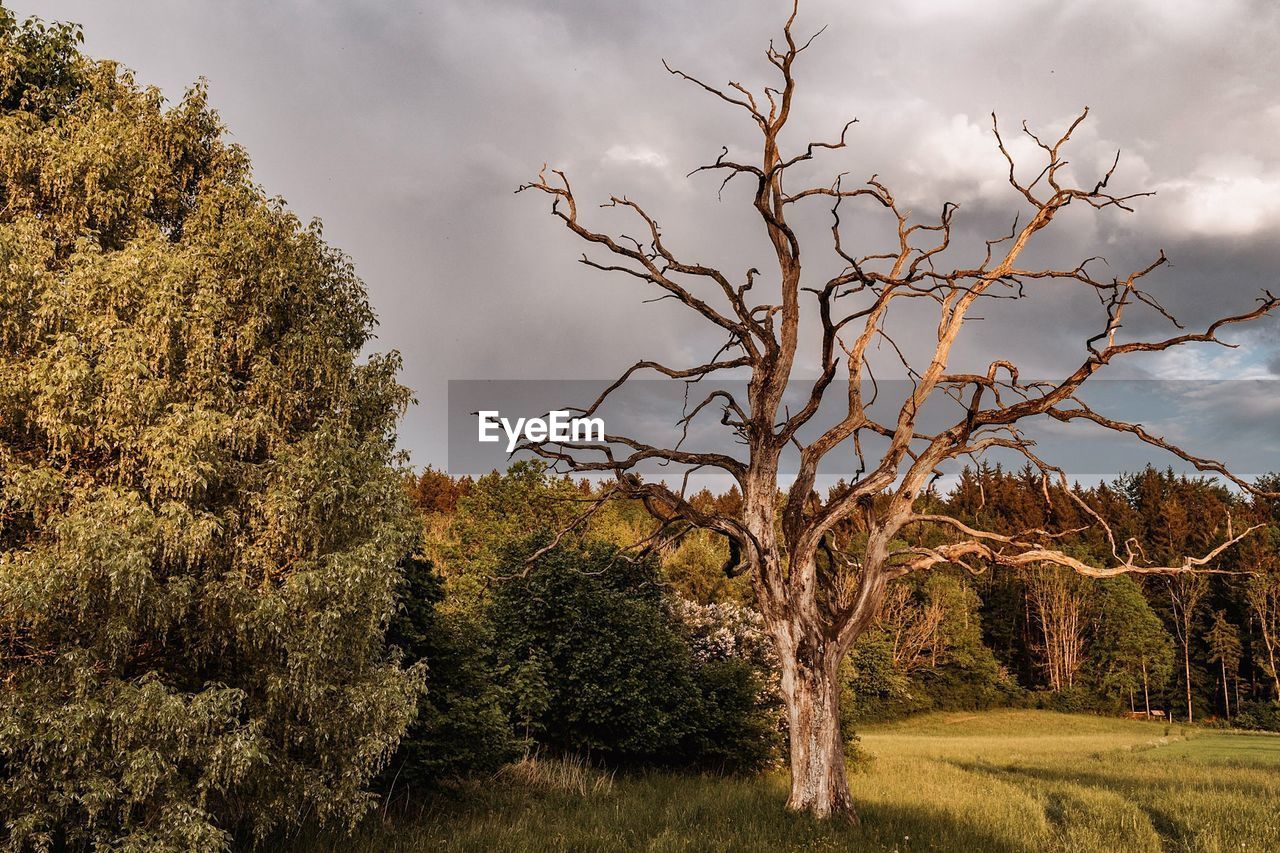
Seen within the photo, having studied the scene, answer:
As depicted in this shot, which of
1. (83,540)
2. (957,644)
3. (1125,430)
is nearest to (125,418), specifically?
(83,540)

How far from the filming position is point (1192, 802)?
1528 cm

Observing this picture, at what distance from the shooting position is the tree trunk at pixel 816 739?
12.2 metres

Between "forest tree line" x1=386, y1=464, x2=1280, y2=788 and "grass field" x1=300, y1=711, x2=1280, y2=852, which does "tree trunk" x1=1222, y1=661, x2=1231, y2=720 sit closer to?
"forest tree line" x1=386, y1=464, x2=1280, y2=788

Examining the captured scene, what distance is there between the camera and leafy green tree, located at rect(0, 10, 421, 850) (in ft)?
33.1

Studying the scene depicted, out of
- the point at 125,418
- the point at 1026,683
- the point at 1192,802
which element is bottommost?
the point at 1026,683

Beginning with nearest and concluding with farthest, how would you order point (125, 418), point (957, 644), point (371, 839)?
point (125, 418), point (371, 839), point (957, 644)

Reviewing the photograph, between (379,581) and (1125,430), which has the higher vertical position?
(1125,430)

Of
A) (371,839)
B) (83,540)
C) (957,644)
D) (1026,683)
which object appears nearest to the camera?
(83,540)

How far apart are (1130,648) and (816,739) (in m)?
62.1

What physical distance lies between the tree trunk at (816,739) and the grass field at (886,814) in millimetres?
439

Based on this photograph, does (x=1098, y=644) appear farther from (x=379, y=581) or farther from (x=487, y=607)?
(x=379, y=581)

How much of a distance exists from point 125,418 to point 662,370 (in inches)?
327

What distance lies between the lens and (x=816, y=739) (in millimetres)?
12414

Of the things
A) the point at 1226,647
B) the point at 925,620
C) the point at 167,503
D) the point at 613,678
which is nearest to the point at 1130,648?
the point at 1226,647
